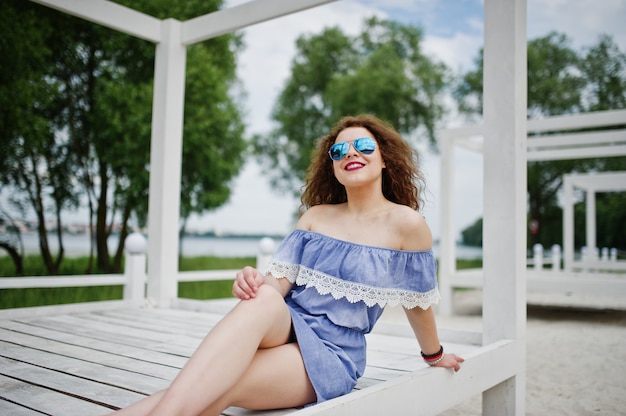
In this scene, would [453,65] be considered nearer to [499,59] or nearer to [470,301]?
[470,301]

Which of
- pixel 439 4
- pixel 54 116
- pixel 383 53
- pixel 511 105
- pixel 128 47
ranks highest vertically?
pixel 439 4

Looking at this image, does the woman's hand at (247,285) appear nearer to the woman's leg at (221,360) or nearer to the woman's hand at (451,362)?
the woman's leg at (221,360)

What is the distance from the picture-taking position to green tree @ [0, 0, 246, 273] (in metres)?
7.26

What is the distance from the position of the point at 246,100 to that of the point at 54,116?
5355mm

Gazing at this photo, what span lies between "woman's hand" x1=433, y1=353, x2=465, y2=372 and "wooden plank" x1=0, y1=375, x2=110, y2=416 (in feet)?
3.92

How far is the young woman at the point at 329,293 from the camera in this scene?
1472mm

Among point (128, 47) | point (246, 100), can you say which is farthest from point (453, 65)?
point (128, 47)

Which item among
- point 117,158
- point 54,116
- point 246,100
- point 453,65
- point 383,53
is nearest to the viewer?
point 54,116

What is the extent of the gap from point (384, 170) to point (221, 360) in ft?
3.52

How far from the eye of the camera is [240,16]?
3.64 metres

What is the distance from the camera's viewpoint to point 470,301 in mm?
10164

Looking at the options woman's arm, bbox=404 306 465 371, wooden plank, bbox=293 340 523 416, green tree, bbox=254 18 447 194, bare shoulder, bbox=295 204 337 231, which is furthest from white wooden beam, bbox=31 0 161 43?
green tree, bbox=254 18 447 194

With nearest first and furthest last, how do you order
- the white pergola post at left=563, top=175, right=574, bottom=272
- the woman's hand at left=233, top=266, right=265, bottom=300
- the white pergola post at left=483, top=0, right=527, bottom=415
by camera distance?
the woman's hand at left=233, top=266, right=265, bottom=300, the white pergola post at left=483, top=0, right=527, bottom=415, the white pergola post at left=563, top=175, right=574, bottom=272

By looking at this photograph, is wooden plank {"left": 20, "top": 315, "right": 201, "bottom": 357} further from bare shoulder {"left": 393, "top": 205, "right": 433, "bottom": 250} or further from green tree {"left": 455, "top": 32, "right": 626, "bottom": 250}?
green tree {"left": 455, "top": 32, "right": 626, "bottom": 250}
